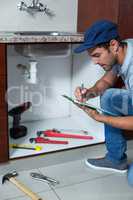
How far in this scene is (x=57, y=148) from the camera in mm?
1809

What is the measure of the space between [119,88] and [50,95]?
0.69 m

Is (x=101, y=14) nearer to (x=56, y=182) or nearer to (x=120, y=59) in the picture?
(x=120, y=59)

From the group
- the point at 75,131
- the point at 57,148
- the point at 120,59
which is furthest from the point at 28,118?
the point at 120,59

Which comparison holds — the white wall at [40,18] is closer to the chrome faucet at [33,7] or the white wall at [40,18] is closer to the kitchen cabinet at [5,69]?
the chrome faucet at [33,7]

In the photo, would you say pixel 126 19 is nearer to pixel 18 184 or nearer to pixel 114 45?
pixel 114 45

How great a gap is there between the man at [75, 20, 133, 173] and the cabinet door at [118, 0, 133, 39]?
0.90 feet

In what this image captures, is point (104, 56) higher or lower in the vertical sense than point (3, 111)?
higher

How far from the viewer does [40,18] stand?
81.6 inches

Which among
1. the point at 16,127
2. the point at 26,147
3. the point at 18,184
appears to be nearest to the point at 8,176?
the point at 18,184

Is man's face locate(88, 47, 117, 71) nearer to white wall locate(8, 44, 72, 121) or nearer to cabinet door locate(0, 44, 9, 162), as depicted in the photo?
cabinet door locate(0, 44, 9, 162)

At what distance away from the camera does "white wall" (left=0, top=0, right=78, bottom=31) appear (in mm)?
1961

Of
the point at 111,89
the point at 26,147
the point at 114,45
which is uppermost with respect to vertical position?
the point at 114,45

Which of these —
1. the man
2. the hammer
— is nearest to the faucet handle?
the man

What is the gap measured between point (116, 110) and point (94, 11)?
67cm
